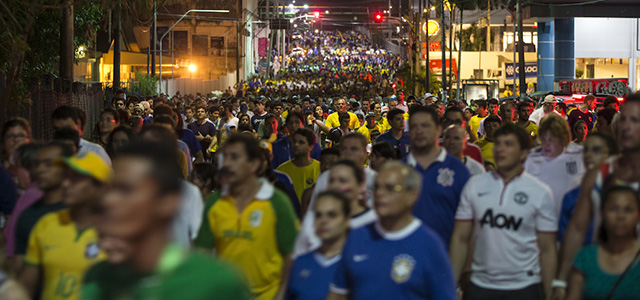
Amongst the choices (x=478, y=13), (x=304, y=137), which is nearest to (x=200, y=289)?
(x=304, y=137)

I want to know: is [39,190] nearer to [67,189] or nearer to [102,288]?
[67,189]

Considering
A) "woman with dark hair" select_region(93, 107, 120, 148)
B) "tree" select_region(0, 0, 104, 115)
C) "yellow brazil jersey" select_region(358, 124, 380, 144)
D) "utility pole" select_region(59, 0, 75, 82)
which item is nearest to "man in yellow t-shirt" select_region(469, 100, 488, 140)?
"yellow brazil jersey" select_region(358, 124, 380, 144)

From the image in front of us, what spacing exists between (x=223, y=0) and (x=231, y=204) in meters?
80.7

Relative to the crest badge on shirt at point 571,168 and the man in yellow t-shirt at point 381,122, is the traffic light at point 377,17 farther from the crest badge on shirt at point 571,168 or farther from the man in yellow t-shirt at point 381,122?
the crest badge on shirt at point 571,168

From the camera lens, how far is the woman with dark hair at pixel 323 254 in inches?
210

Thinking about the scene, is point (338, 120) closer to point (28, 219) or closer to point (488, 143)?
point (488, 143)

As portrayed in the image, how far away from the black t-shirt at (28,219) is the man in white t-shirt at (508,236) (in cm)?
270

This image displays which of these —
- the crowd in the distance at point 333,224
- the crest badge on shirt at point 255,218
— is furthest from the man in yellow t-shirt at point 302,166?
→ the crest badge on shirt at point 255,218

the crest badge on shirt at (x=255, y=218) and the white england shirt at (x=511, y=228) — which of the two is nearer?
the crest badge on shirt at (x=255, y=218)

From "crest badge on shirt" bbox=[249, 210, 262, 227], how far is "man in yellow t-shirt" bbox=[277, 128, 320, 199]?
13.2 feet

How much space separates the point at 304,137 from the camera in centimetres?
1036

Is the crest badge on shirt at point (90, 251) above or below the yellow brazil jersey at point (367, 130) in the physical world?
below

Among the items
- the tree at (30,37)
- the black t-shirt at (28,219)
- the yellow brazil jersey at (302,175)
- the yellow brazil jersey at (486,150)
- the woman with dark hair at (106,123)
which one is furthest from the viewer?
the tree at (30,37)

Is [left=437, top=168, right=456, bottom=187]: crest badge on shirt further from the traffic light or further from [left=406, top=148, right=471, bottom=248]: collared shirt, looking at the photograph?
the traffic light
